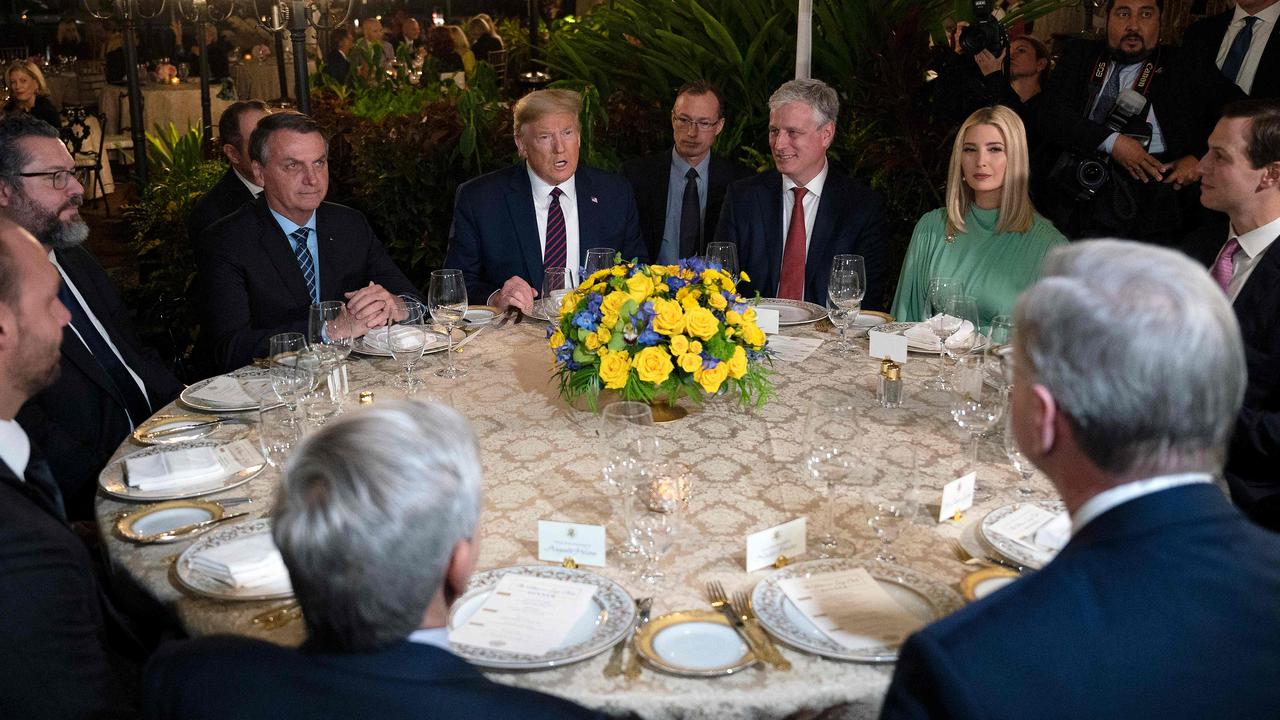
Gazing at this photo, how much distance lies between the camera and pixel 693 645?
1634 millimetres

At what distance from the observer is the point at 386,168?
5.44 m

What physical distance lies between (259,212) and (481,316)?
889 millimetres

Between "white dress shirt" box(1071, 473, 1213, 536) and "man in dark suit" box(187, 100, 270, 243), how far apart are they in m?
3.87

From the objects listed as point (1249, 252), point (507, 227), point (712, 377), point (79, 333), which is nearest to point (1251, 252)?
point (1249, 252)

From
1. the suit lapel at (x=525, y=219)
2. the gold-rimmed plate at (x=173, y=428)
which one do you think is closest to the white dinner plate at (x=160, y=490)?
the gold-rimmed plate at (x=173, y=428)

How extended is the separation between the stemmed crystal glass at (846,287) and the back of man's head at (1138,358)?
5.46 ft

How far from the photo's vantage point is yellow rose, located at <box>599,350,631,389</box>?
2430 mm

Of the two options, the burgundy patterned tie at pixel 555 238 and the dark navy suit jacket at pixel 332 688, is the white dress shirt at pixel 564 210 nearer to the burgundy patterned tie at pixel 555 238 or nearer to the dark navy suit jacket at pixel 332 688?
the burgundy patterned tie at pixel 555 238

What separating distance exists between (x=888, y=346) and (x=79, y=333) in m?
2.33

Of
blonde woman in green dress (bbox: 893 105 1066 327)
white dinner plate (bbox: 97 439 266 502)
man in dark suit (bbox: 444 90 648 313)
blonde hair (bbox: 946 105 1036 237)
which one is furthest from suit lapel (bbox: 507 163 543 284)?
white dinner plate (bbox: 97 439 266 502)

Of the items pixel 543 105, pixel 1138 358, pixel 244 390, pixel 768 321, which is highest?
pixel 543 105

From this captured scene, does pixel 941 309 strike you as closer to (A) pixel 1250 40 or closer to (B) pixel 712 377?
(B) pixel 712 377

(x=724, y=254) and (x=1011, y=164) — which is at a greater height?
(x=1011, y=164)

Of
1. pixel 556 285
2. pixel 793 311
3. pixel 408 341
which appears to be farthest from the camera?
pixel 793 311
